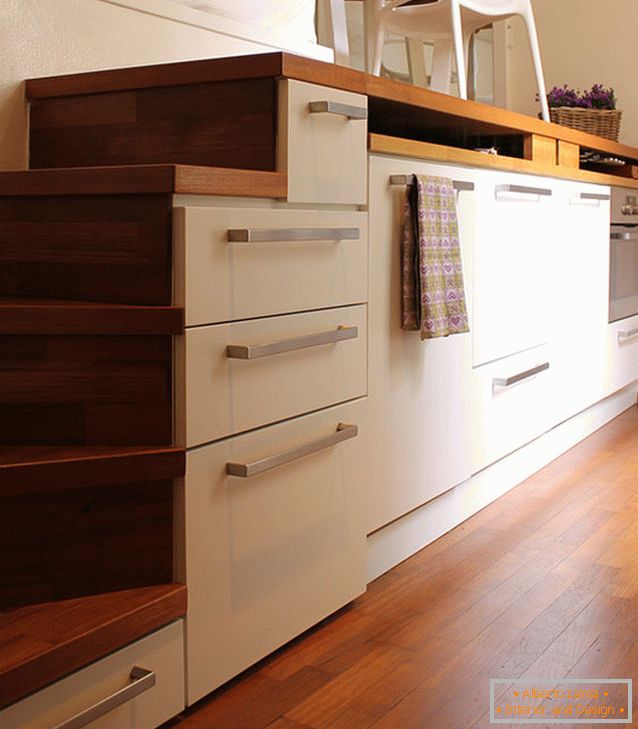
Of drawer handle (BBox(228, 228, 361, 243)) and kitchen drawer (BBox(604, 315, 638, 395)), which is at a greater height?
drawer handle (BBox(228, 228, 361, 243))

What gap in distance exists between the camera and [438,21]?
3.13 meters

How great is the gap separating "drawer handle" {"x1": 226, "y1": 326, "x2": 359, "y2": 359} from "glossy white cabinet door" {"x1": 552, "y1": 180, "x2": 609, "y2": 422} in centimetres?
141

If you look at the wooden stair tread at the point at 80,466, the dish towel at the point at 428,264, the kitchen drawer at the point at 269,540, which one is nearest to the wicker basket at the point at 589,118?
the dish towel at the point at 428,264

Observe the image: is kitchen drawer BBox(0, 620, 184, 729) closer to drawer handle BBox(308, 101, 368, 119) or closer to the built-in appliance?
drawer handle BBox(308, 101, 368, 119)

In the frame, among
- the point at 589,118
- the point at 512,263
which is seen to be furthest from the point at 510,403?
the point at 589,118

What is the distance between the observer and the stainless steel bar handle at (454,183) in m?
2.01

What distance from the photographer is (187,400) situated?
1.44 m

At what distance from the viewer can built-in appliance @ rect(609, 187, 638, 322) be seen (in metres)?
3.66

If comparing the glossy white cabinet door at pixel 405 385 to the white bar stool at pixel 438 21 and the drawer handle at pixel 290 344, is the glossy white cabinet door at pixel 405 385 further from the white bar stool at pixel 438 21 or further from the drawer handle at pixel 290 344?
the white bar stool at pixel 438 21

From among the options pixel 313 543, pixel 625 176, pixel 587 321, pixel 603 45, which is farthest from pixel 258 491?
pixel 603 45

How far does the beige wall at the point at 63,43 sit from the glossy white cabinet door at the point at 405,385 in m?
0.54

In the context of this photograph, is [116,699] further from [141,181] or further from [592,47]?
[592,47]

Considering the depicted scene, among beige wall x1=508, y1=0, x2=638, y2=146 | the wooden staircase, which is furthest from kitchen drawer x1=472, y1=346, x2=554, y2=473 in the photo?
beige wall x1=508, y1=0, x2=638, y2=146

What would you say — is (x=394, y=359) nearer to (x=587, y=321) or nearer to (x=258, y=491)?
(x=258, y=491)
